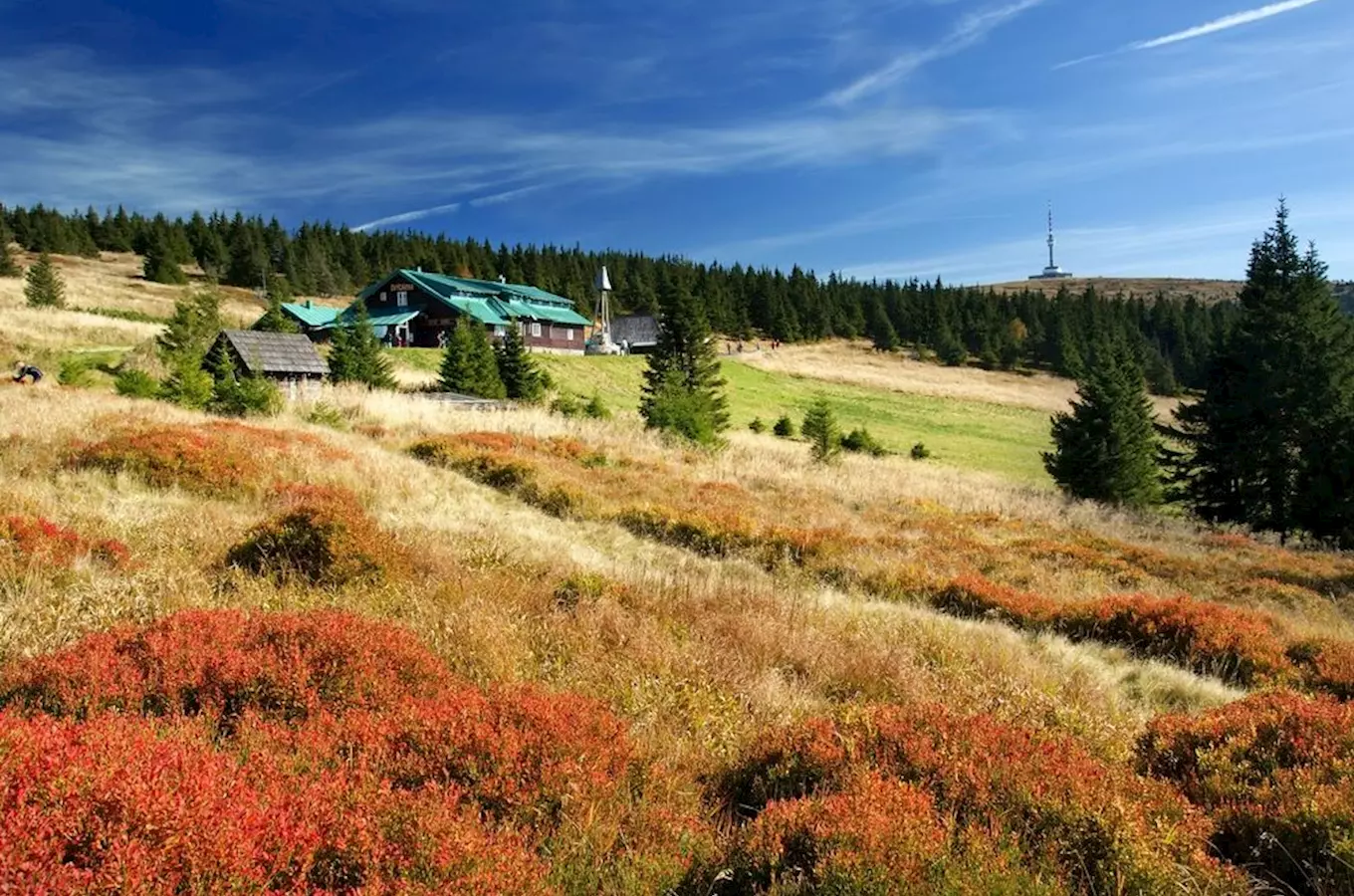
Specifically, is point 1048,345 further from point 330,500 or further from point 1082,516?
point 330,500

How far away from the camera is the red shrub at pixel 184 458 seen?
1076 cm

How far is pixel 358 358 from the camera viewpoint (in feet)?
113

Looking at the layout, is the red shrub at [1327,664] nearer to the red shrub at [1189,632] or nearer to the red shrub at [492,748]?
the red shrub at [1189,632]

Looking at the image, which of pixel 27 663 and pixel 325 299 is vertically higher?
pixel 325 299

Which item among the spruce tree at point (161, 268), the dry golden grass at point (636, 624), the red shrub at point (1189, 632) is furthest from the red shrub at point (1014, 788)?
the spruce tree at point (161, 268)

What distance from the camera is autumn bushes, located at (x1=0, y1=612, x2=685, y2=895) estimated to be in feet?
8.80

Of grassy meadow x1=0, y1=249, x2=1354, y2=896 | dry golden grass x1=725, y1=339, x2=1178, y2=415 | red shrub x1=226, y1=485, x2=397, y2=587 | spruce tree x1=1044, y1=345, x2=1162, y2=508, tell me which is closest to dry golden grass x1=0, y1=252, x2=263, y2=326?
red shrub x1=226, y1=485, x2=397, y2=587

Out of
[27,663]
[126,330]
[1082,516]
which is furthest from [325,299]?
[27,663]

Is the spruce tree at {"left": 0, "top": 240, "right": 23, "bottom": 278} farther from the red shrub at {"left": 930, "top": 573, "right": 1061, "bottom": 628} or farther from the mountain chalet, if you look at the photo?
the red shrub at {"left": 930, "top": 573, "right": 1061, "bottom": 628}

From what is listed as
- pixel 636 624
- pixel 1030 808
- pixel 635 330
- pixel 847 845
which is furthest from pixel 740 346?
pixel 847 845

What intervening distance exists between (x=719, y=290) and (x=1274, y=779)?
104 metres

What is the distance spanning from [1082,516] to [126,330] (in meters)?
48.0

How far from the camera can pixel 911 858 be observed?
3.10 m

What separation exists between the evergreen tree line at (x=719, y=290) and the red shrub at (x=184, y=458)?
7716 cm
